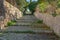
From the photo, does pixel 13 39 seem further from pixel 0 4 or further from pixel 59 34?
pixel 0 4

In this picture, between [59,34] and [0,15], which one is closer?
[59,34]

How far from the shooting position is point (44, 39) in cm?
1095

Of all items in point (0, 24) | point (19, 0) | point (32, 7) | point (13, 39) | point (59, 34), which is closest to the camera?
point (13, 39)

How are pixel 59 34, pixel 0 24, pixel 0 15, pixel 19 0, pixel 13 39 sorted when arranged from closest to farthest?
pixel 13 39 < pixel 59 34 < pixel 0 24 < pixel 0 15 < pixel 19 0

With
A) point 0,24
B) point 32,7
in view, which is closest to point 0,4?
point 0,24

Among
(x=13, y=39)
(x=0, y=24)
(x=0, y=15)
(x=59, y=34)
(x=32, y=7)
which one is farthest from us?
(x=32, y=7)

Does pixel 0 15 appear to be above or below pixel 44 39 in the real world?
above

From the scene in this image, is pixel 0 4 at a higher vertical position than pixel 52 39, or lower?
higher

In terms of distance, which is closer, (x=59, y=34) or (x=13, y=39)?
(x=13, y=39)

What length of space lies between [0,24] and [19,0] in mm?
30338

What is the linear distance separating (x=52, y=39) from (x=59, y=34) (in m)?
0.81

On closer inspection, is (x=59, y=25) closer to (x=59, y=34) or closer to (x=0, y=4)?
(x=59, y=34)

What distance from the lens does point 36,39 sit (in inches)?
431

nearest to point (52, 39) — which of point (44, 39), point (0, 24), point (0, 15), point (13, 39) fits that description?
point (44, 39)
